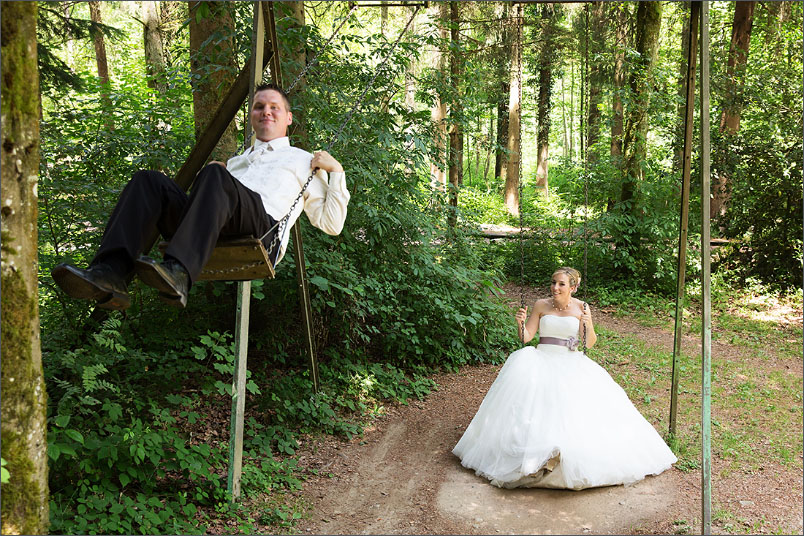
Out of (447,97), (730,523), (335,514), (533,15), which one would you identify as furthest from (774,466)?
(533,15)

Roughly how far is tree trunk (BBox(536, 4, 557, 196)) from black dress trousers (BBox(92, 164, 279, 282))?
13380 millimetres

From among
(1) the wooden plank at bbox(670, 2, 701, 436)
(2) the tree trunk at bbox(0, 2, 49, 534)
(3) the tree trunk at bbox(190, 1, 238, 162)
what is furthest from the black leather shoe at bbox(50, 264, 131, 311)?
(1) the wooden plank at bbox(670, 2, 701, 436)

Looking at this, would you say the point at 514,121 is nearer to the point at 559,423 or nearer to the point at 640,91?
the point at 640,91

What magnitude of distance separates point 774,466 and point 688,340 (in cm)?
389

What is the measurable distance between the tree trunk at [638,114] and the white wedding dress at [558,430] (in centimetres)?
565

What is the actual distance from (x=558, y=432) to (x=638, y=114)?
7118mm

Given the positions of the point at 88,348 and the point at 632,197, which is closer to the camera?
the point at 88,348

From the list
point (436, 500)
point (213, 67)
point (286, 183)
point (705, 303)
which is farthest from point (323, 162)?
point (213, 67)

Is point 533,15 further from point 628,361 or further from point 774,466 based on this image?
point 774,466

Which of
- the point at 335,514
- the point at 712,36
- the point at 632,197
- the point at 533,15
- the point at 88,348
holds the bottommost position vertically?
the point at 335,514

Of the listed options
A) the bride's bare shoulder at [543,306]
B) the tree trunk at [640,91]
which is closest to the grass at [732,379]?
the bride's bare shoulder at [543,306]

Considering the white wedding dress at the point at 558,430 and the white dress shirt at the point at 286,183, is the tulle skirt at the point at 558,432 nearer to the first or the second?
the white wedding dress at the point at 558,430

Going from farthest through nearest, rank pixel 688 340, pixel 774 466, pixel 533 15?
pixel 533 15
pixel 688 340
pixel 774 466

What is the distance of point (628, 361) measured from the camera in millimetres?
7984
